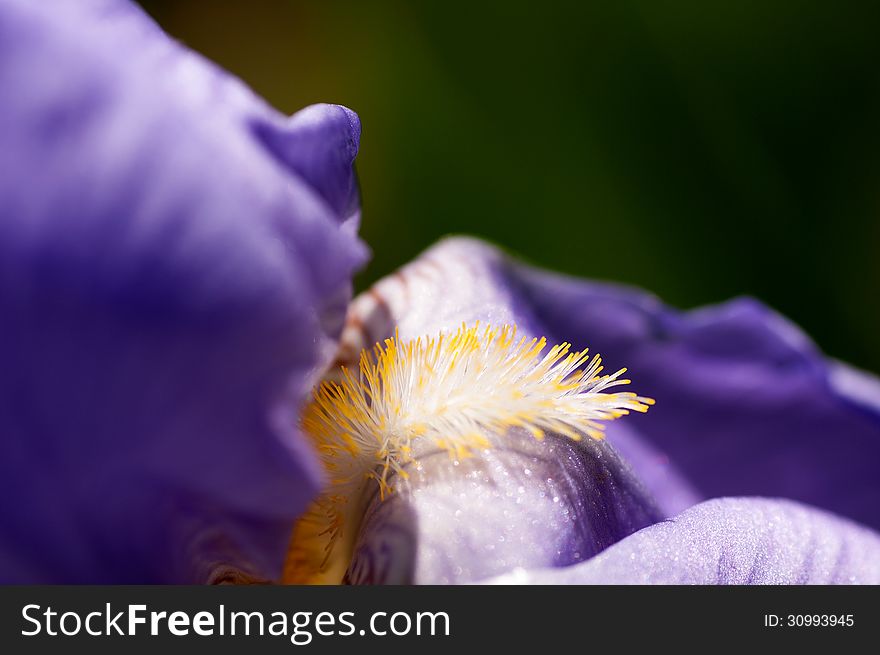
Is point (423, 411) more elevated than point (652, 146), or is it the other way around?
point (652, 146)

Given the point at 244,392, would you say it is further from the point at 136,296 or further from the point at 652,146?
the point at 652,146

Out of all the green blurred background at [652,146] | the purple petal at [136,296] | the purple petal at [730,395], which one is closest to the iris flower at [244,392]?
the purple petal at [136,296]

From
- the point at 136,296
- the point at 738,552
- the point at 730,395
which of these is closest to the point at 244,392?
the point at 136,296

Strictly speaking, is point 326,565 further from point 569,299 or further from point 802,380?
point 802,380

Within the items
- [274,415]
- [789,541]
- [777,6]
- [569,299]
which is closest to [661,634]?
[789,541]

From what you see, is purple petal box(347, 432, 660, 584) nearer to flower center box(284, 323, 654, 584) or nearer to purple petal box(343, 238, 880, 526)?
flower center box(284, 323, 654, 584)

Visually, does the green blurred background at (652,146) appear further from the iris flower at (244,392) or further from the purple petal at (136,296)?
the purple petal at (136,296)
